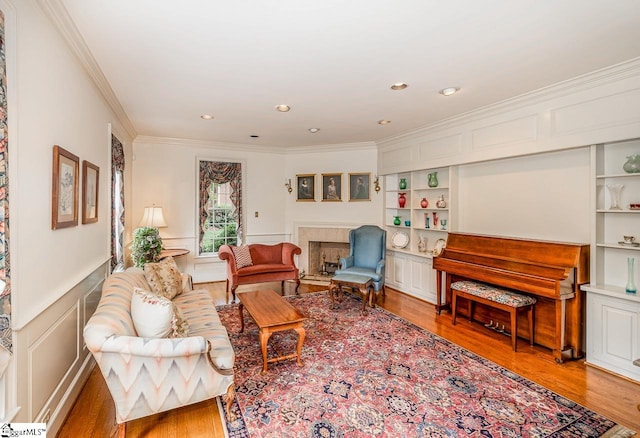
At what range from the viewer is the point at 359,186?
5.88 meters

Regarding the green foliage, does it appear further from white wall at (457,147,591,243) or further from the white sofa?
white wall at (457,147,591,243)

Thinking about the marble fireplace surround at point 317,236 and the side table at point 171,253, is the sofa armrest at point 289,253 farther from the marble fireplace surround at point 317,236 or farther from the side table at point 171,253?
the side table at point 171,253

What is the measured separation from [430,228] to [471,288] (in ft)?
4.43

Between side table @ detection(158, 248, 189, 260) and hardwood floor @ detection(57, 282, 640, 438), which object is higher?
side table @ detection(158, 248, 189, 260)

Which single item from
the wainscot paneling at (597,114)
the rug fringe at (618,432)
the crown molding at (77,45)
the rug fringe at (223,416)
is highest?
the crown molding at (77,45)

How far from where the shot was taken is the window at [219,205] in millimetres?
5812

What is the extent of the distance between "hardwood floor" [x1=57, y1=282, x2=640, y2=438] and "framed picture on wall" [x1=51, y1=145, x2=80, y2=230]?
1.30m

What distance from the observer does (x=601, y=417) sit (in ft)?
6.99

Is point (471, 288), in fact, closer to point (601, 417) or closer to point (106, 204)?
point (601, 417)

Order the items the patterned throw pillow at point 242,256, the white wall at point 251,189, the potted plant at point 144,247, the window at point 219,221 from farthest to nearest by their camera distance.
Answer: the window at point 219,221, the white wall at point 251,189, the patterned throw pillow at point 242,256, the potted plant at point 144,247

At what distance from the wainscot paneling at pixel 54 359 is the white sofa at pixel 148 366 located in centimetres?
27

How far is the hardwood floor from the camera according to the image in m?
2.03

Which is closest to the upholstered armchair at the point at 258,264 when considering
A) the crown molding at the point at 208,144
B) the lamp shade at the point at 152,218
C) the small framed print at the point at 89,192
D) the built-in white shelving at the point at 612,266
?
the lamp shade at the point at 152,218

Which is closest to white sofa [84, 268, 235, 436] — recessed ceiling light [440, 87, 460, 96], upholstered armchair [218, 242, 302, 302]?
upholstered armchair [218, 242, 302, 302]
